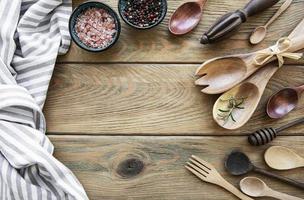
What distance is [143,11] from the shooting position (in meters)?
1.04

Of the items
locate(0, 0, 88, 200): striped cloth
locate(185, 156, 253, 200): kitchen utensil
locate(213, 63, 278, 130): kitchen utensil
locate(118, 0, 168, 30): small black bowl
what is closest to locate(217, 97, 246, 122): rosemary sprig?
locate(213, 63, 278, 130): kitchen utensil

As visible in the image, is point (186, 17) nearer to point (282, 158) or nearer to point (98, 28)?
point (98, 28)

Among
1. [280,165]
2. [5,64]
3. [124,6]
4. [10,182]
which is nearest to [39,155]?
[10,182]

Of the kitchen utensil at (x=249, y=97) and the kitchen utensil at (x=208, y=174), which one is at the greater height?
the kitchen utensil at (x=249, y=97)

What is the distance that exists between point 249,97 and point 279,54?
0.36ft

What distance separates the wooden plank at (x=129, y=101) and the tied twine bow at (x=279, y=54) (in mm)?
124

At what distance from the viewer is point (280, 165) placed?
107 centimetres

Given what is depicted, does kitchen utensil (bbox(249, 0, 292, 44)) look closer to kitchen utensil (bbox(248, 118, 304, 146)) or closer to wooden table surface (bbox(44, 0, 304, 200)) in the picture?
wooden table surface (bbox(44, 0, 304, 200))

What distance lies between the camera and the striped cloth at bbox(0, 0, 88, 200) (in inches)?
39.2

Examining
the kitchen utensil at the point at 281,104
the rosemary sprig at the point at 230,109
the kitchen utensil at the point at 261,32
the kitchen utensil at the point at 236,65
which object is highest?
the kitchen utensil at the point at 261,32

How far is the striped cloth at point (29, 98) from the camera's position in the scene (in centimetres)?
100

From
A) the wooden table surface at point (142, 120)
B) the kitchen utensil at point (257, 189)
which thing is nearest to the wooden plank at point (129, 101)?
the wooden table surface at point (142, 120)

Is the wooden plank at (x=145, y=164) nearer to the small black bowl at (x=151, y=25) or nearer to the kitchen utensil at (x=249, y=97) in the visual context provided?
the kitchen utensil at (x=249, y=97)

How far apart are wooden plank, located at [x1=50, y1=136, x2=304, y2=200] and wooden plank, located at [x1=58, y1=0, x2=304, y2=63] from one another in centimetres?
17
